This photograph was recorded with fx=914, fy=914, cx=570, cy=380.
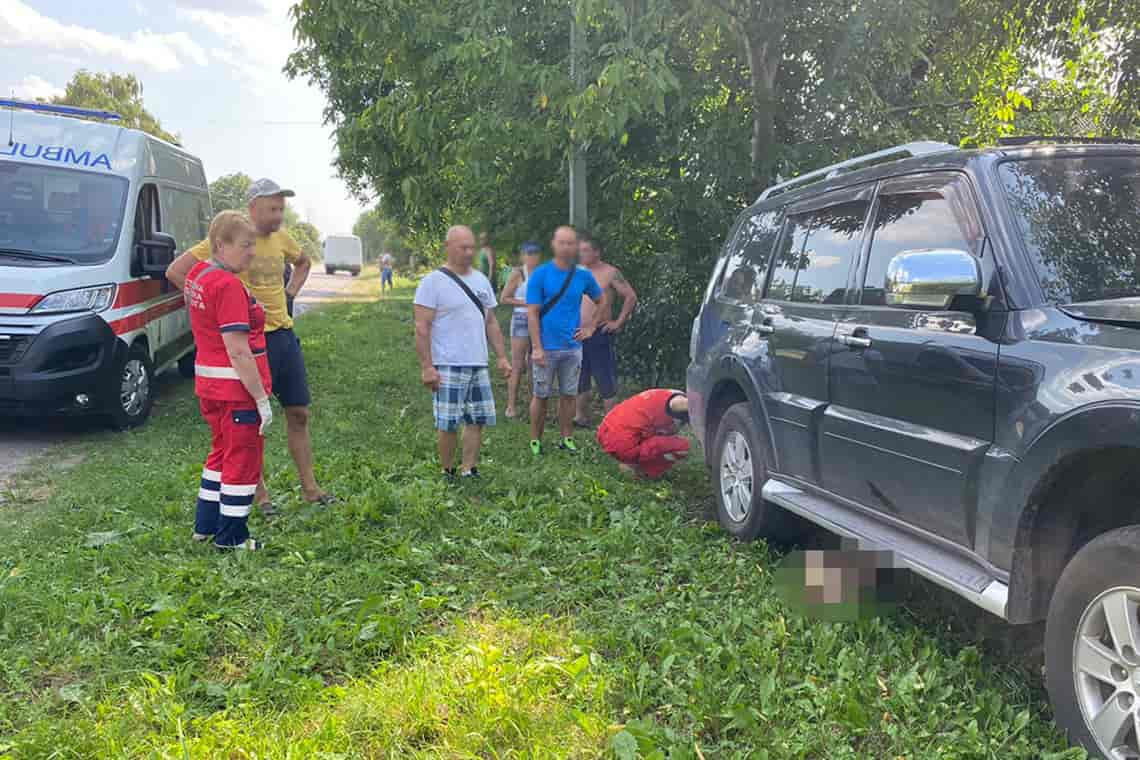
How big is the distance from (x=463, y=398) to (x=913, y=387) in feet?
10.8

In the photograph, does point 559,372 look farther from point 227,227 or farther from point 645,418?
point 227,227

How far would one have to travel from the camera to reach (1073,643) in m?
2.61

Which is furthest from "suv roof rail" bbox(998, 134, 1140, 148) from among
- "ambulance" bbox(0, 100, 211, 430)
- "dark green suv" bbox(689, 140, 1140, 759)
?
"ambulance" bbox(0, 100, 211, 430)

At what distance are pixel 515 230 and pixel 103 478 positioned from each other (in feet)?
23.7

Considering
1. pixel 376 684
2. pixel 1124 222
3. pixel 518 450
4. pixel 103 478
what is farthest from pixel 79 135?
pixel 1124 222

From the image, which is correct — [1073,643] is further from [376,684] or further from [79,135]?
[79,135]

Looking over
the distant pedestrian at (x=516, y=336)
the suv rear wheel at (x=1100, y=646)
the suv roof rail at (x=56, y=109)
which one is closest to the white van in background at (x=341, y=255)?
the suv roof rail at (x=56, y=109)

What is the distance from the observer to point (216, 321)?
14.1 ft

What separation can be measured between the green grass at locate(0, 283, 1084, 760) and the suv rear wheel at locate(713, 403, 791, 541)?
115 millimetres

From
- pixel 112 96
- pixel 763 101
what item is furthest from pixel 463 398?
pixel 112 96

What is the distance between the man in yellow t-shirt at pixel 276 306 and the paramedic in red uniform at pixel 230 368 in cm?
70

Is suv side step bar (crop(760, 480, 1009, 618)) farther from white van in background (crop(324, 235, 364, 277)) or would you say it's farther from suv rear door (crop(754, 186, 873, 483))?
white van in background (crop(324, 235, 364, 277))

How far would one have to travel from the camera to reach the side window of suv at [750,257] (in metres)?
5.04

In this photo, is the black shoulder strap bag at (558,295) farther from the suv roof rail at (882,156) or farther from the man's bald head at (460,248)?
the suv roof rail at (882,156)
